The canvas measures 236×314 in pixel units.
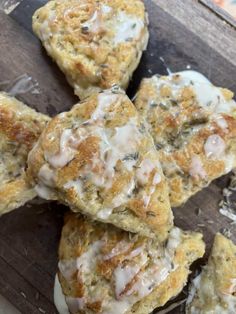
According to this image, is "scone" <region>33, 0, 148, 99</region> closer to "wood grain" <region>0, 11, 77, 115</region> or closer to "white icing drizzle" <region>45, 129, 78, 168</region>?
"wood grain" <region>0, 11, 77, 115</region>

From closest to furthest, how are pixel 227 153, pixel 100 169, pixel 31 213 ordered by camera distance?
pixel 100 169, pixel 227 153, pixel 31 213

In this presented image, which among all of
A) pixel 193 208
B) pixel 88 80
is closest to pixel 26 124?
pixel 88 80

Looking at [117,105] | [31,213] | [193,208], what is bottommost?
[193,208]

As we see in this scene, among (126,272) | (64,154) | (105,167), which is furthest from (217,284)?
(64,154)

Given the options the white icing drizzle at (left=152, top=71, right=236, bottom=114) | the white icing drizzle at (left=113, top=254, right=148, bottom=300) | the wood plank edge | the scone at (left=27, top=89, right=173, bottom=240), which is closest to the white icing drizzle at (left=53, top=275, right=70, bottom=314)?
the white icing drizzle at (left=113, top=254, right=148, bottom=300)

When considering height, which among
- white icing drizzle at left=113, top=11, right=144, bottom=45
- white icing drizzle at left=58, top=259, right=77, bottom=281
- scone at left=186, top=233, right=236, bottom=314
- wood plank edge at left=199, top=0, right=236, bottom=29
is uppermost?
white icing drizzle at left=113, top=11, right=144, bottom=45

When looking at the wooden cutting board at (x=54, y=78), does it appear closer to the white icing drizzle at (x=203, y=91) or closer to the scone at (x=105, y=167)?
the white icing drizzle at (x=203, y=91)

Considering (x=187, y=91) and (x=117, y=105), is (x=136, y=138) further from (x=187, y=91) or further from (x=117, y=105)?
(x=187, y=91)
